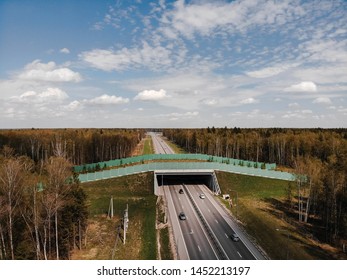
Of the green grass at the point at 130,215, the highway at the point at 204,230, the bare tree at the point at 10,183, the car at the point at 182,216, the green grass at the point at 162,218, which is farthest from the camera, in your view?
the car at the point at 182,216

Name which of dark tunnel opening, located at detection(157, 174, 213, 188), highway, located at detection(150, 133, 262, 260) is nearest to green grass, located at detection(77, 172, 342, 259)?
highway, located at detection(150, 133, 262, 260)

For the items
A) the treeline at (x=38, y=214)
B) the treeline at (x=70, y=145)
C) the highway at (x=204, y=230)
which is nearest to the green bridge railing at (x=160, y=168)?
the highway at (x=204, y=230)

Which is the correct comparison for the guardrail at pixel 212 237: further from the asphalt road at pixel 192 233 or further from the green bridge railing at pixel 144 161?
the green bridge railing at pixel 144 161

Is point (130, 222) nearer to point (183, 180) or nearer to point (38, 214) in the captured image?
point (38, 214)

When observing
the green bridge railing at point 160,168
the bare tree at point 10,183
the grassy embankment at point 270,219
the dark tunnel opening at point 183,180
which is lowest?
the grassy embankment at point 270,219

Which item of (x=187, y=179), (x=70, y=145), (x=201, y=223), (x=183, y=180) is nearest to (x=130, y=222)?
(x=201, y=223)

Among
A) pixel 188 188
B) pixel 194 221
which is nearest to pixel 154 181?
pixel 188 188

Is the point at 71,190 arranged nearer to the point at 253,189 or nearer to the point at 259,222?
the point at 259,222
